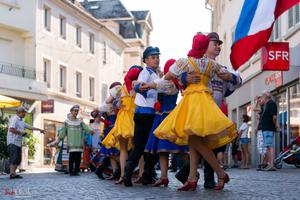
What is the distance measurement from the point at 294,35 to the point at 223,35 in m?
17.0

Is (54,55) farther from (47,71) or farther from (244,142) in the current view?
(244,142)

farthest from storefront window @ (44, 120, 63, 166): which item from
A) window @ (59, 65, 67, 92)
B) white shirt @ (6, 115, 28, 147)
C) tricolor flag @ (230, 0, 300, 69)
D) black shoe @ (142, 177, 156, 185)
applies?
black shoe @ (142, 177, 156, 185)

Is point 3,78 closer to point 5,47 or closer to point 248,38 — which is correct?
point 5,47

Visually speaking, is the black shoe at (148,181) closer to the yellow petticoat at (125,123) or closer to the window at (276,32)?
the yellow petticoat at (125,123)

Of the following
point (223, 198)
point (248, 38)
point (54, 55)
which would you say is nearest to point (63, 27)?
point (54, 55)

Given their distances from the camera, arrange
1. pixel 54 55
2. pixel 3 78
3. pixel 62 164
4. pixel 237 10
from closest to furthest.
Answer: pixel 62 164 < pixel 237 10 < pixel 3 78 < pixel 54 55

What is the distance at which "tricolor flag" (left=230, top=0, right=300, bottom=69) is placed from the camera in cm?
1155

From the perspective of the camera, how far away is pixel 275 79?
73.5 ft

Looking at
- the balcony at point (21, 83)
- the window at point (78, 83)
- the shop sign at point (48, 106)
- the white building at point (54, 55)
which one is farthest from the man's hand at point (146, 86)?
the window at point (78, 83)

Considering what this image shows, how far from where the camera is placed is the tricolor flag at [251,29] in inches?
455

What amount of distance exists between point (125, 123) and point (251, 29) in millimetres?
3249

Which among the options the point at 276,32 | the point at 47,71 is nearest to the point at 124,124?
the point at 276,32

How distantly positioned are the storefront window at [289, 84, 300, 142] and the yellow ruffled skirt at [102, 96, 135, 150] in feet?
32.7

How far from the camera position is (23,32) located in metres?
36.4
